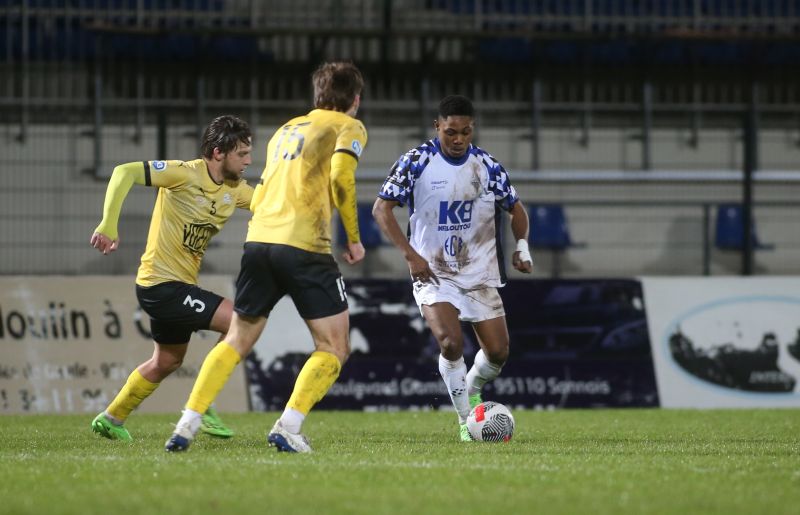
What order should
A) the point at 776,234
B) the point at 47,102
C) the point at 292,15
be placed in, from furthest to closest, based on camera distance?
the point at 292,15
the point at 47,102
the point at 776,234

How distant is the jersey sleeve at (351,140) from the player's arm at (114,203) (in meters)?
1.55

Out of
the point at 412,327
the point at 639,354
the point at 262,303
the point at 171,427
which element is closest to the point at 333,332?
the point at 262,303

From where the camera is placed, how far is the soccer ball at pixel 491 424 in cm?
784

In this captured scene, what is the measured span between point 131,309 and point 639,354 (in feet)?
17.4

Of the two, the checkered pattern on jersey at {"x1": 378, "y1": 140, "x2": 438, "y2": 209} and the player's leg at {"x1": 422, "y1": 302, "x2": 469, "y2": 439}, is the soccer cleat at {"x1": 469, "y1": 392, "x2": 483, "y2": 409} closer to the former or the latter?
the player's leg at {"x1": 422, "y1": 302, "x2": 469, "y2": 439}

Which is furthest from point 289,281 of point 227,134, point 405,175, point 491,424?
point 405,175

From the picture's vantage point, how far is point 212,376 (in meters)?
6.40

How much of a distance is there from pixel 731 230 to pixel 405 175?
735 cm

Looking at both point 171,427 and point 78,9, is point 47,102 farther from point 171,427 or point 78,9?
point 171,427

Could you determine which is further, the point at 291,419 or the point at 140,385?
the point at 140,385

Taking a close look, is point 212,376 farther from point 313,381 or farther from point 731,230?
point 731,230

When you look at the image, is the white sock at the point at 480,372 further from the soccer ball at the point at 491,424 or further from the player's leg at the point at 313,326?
the player's leg at the point at 313,326

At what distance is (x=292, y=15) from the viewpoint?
58.7 ft

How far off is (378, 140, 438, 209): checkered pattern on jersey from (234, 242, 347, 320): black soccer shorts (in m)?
1.90
